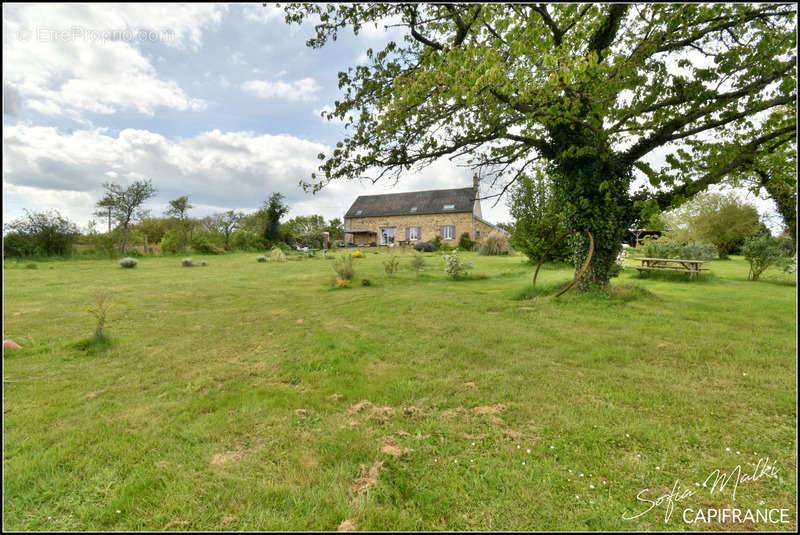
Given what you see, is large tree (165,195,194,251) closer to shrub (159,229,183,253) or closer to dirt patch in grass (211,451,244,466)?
shrub (159,229,183,253)

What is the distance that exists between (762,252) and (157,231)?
1473 inches

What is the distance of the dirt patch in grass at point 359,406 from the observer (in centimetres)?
322

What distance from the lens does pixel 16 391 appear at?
3555 millimetres

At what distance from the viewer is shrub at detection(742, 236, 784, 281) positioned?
38.8 feet

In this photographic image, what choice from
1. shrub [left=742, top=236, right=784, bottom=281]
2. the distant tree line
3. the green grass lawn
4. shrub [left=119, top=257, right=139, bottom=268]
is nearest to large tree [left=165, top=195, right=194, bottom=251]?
the distant tree line

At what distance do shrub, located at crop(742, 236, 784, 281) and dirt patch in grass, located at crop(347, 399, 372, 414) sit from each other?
53.7ft

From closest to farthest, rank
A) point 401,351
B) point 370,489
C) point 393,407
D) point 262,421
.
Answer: point 370,489, point 262,421, point 393,407, point 401,351

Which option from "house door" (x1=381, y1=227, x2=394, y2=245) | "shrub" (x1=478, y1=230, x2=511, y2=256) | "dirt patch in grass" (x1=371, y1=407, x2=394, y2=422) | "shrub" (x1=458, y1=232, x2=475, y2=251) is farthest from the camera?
"house door" (x1=381, y1=227, x2=394, y2=245)

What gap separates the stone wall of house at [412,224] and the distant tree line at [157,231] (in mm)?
2517

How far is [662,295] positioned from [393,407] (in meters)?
8.86

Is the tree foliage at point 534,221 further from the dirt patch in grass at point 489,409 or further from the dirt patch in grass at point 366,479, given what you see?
the dirt patch in grass at point 366,479

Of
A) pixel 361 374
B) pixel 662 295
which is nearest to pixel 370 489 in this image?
pixel 361 374

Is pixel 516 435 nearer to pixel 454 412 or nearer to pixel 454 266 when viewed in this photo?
pixel 454 412

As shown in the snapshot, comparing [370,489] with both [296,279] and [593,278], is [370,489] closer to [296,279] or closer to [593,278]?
[593,278]
